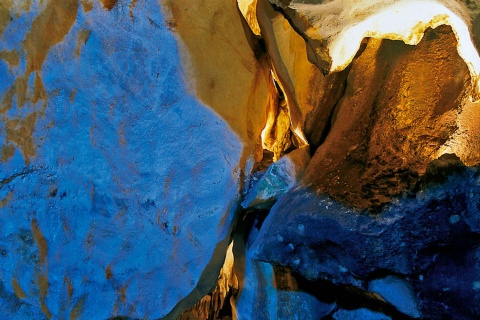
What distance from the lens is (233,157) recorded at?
2227 millimetres

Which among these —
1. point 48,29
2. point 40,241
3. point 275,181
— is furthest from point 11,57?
point 275,181

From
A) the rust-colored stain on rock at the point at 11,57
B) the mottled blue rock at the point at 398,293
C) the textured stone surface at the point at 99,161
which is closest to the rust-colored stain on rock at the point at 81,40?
the textured stone surface at the point at 99,161

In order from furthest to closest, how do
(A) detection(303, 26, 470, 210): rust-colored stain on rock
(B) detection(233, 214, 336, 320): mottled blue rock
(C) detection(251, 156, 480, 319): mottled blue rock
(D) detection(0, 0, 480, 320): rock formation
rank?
(B) detection(233, 214, 336, 320): mottled blue rock < (A) detection(303, 26, 470, 210): rust-colored stain on rock < (D) detection(0, 0, 480, 320): rock formation < (C) detection(251, 156, 480, 319): mottled blue rock

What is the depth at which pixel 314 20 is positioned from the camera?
1.68 m

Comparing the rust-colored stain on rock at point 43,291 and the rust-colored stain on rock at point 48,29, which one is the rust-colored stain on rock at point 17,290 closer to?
the rust-colored stain on rock at point 43,291

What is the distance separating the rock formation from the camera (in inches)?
65.6

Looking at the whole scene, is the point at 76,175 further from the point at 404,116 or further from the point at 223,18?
the point at 404,116

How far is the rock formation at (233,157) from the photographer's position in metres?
1.67

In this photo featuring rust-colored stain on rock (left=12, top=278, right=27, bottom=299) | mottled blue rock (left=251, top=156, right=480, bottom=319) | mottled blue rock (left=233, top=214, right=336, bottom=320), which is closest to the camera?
mottled blue rock (left=251, top=156, right=480, bottom=319)

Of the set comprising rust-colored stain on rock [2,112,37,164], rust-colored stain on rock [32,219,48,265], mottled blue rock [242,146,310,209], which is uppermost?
rust-colored stain on rock [2,112,37,164]

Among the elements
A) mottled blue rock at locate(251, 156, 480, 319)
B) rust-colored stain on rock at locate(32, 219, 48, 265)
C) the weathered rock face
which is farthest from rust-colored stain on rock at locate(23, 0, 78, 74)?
mottled blue rock at locate(251, 156, 480, 319)

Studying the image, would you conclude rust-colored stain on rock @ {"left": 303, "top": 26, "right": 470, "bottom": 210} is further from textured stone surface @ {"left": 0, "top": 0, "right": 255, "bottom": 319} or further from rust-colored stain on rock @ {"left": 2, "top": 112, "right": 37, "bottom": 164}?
rust-colored stain on rock @ {"left": 2, "top": 112, "right": 37, "bottom": 164}

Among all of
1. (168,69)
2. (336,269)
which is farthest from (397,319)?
(168,69)

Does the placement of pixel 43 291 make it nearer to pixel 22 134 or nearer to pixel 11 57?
pixel 22 134
